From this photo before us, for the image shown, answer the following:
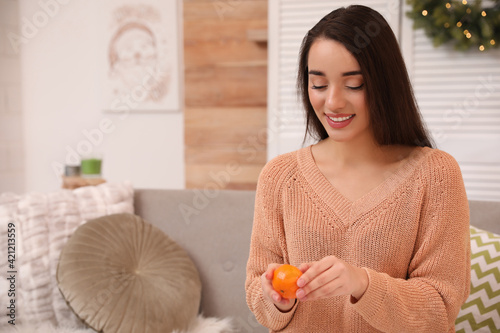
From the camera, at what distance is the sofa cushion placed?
4.44 feet

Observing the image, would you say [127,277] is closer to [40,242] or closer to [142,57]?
[40,242]

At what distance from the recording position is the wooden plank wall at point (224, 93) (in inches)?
112

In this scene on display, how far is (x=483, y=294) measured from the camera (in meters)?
1.38

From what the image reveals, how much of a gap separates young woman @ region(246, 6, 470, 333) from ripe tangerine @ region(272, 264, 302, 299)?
0.06 ft

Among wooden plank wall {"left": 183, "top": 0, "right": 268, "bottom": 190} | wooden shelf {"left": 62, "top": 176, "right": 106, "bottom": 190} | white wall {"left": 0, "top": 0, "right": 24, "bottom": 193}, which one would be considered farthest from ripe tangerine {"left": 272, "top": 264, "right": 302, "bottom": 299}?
white wall {"left": 0, "top": 0, "right": 24, "bottom": 193}

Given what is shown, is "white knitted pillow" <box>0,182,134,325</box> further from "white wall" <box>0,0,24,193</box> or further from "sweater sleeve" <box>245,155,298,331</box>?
"white wall" <box>0,0,24,193</box>

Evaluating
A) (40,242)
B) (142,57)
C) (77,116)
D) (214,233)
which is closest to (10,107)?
(77,116)

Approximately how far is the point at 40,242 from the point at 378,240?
102 centimetres

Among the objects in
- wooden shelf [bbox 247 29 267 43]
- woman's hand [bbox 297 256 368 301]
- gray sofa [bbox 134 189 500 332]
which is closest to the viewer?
woman's hand [bbox 297 256 368 301]

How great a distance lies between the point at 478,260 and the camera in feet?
4.65

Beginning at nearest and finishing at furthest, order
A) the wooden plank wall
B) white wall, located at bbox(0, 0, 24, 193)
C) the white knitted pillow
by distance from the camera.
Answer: the white knitted pillow < the wooden plank wall < white wall, located at bbox(0, 0, 24, 193)

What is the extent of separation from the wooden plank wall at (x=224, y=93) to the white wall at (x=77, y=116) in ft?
0.49

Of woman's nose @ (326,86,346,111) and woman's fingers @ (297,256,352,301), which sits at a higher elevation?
woman's nose @ (326,86,346,111)

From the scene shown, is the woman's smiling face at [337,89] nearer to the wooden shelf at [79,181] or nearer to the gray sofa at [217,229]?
the gray sofa at [217,229]
